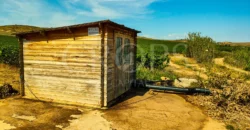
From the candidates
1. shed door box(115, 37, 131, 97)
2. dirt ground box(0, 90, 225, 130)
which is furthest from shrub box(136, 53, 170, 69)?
dirt ground box(0, 90, 225, 130)

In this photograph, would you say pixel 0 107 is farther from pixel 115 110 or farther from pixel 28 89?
pixel 115 110

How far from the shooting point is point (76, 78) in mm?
8883

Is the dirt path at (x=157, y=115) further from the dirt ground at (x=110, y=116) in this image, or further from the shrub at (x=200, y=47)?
the shrub at (x=200, y=47)

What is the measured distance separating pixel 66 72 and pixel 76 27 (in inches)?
92.1

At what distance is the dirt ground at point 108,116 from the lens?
6.76m

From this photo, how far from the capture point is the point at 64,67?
9.07 meters

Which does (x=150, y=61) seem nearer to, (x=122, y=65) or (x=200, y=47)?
(x=122, y=65)

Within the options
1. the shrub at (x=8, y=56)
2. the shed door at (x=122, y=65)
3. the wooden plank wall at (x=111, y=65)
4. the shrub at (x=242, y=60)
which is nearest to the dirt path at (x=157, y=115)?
the wooden plank wall at (x=111, y=65)

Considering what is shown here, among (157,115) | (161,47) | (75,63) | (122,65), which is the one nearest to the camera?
(157,115)

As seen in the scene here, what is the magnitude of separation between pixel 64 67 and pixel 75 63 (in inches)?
27.6

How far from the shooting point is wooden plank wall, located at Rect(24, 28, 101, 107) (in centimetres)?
848

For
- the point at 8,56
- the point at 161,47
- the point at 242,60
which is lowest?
the point at 242,60

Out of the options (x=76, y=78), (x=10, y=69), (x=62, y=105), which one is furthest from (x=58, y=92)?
(x=10, y=69)

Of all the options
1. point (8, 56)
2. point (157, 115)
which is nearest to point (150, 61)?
point (157, 115)
